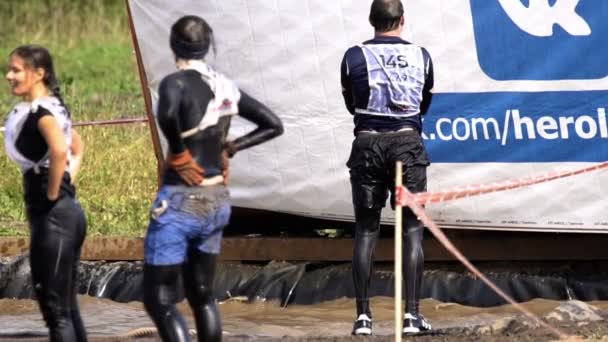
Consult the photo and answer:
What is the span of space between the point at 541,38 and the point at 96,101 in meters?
8.31

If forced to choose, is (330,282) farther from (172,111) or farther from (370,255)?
(172,111)

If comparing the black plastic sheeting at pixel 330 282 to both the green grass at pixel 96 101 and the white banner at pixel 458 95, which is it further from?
the green grass at pixel 96 101

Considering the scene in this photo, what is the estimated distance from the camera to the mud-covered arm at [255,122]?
6723mm

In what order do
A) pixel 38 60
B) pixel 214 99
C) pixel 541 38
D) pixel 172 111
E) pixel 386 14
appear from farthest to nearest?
pixel 541 38 < pixel 386 14 < pixel 38 60 < pixel 214 99 < pixel 172 111

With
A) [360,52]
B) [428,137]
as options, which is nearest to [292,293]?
[428,137]

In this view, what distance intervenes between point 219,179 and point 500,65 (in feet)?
12.3

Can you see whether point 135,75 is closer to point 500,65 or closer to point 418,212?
point 500,65

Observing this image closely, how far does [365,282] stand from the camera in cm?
842

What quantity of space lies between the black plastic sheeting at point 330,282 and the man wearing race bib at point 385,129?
2.20 m

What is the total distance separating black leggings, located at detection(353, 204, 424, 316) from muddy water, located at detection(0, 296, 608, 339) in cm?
93

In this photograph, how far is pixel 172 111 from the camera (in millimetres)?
6469

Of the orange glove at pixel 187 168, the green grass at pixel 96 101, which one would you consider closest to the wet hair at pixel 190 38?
the orange glove at pixel 187 168

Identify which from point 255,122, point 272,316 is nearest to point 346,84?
point 255,122

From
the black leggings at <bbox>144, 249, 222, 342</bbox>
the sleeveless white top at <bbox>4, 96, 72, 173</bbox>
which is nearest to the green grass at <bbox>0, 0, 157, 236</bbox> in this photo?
the sleeveless white top at <bbox>4, 96, 72, 173</bbox>
